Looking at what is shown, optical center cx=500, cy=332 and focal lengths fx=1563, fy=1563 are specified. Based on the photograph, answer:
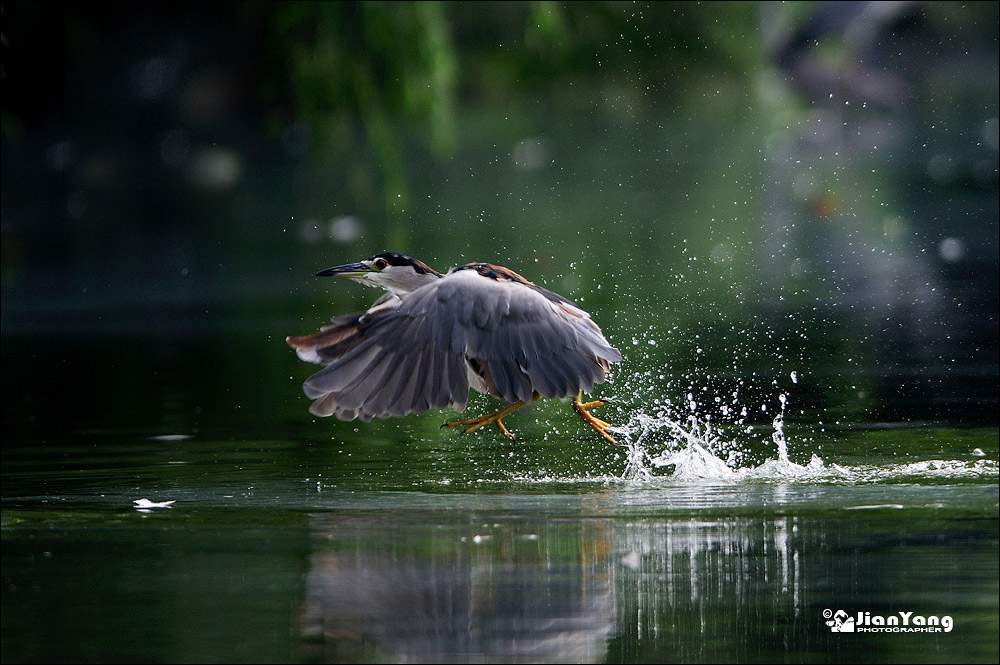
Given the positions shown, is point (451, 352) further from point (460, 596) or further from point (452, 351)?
point (460, 596)

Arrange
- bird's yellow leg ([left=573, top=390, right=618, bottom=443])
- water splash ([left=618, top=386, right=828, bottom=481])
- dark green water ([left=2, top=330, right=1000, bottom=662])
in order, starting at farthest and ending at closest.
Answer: bird's yellow leg ([left=573, top=390, right=618, bottom=443]) < water splash ([left=618, top=386, right=828, bottom=481]) < dark green water ([left=2, top=330, right=1000, bottom=662])

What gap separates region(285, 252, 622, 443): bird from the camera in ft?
20.9

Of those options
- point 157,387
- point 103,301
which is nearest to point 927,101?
point 103,301

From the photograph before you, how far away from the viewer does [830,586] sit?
183 inches

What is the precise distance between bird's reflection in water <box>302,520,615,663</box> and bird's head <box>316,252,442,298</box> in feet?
6.49

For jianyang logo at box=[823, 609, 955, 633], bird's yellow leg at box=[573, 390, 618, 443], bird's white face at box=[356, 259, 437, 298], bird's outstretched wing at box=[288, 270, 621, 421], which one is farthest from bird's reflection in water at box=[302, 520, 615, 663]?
bird's white face at box=[356, 259, 437, 298]

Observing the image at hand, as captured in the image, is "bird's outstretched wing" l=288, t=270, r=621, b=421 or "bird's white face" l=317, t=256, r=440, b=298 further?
"bird's white face" l=317, t=256, r=440, b=298

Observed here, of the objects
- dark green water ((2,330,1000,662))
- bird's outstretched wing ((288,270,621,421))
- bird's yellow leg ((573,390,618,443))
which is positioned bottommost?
dark green water ((2,330,1000,662))

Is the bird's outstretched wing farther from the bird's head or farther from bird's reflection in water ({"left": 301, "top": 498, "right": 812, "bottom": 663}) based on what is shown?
bird's reflection in water ({"left": 301, "top": 498, "right": 812, "bottom": 663})

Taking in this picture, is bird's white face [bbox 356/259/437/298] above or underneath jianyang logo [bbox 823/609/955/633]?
above

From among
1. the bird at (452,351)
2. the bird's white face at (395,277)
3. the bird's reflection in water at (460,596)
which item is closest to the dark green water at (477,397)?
the bird's reflection in water at (460,596)

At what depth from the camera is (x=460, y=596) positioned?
4.61 meters

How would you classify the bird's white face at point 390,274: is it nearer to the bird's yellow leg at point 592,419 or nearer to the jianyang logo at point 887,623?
the bird's yellow leg at point 592,419

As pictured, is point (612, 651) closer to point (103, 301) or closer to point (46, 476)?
point (46, 476)
